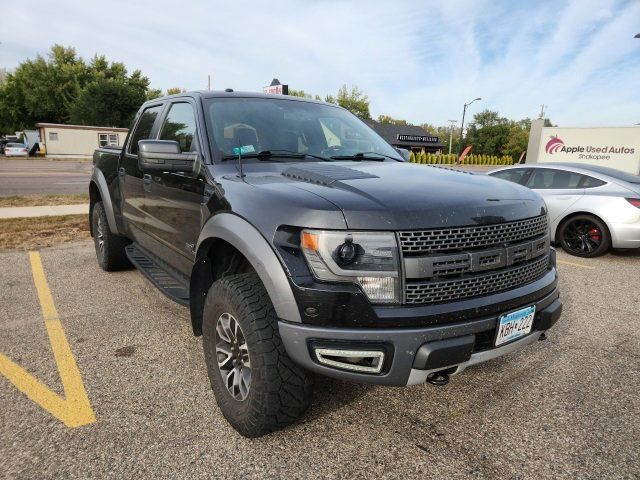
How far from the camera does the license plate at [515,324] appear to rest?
7.36ft

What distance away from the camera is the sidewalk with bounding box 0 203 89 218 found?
9.08 meters

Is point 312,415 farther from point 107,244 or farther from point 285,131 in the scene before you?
point 107,244

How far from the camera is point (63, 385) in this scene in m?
2.92

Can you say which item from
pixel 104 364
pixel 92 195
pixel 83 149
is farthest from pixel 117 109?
pixel 104 364

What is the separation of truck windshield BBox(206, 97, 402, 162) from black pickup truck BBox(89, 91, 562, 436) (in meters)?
0.02

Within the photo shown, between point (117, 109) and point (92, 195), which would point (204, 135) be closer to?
point (92, 195)

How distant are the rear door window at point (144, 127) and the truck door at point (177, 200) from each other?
331 millimetres

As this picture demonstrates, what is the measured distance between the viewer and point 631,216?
6621mm

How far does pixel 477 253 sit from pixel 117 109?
55.1 meters

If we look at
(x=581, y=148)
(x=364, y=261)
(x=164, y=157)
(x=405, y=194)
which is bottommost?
(x=364, y=261)

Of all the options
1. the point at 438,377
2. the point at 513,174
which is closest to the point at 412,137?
the point at 513,174

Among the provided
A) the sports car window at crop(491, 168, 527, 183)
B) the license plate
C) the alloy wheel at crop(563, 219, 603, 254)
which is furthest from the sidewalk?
the license plate

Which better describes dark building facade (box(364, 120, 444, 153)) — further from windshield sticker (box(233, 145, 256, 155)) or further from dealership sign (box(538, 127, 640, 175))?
windshield sticker (box(233, 145, 256, 155))

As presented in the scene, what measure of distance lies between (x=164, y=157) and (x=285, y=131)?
0.87m
